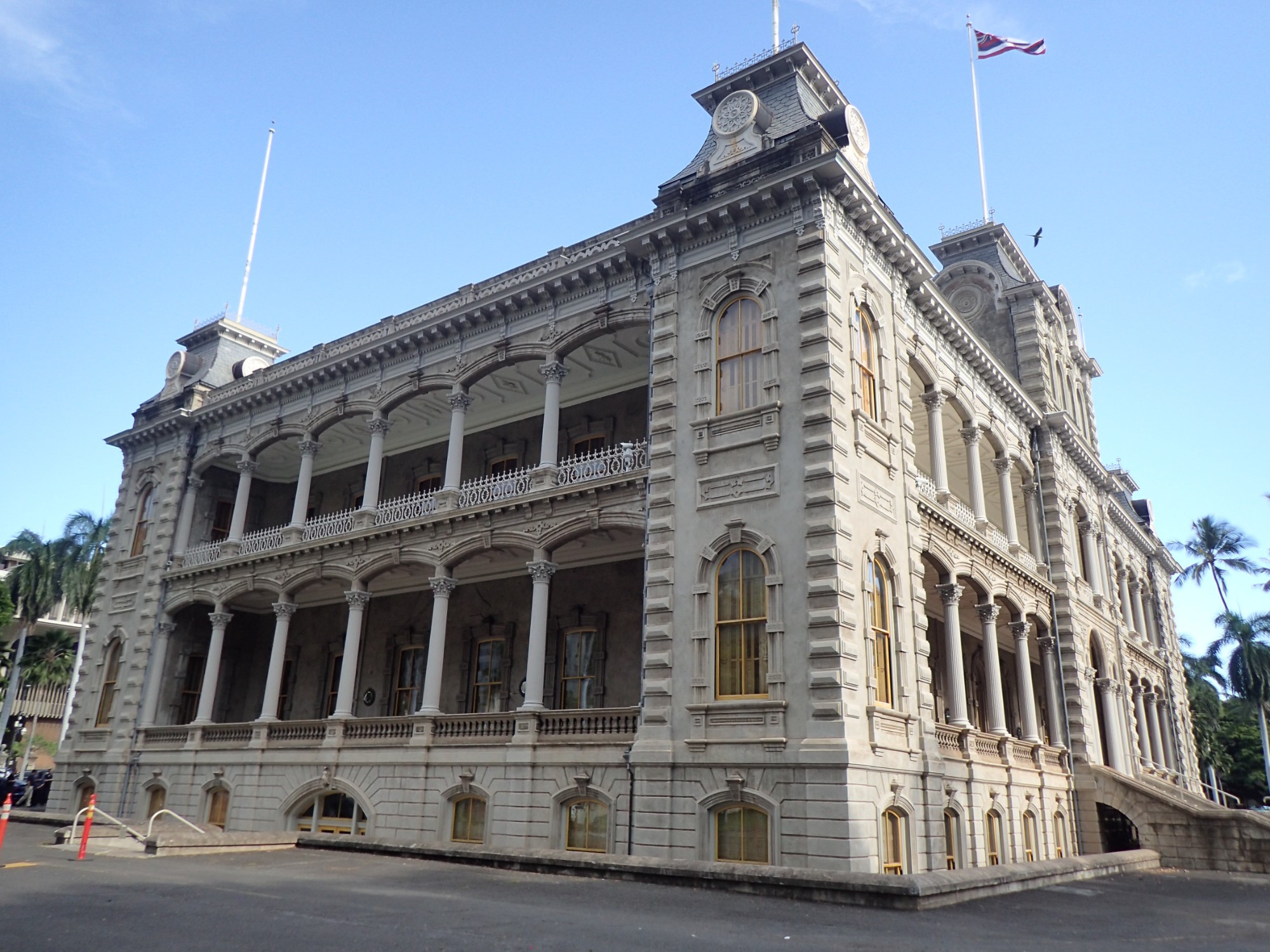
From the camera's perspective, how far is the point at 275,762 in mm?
23875

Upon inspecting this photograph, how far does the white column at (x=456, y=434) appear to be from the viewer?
23.6m

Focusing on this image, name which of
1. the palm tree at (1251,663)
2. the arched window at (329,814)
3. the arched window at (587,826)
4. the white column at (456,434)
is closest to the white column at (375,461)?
the white column at (456,434)

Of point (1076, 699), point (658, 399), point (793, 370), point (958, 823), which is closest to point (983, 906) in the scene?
point (958, 823)

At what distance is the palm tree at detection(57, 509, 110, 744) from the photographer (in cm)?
4769

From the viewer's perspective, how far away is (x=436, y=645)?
874 inches

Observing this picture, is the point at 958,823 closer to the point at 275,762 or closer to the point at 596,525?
the point at 596,525

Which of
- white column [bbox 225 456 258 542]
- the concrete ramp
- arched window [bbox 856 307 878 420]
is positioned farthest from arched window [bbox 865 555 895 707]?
white column [bbox 225 456 258 542]

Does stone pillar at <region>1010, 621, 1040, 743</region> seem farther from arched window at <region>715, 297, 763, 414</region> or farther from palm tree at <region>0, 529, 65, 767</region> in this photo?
palm tree at <region>0, 529, 65, 767</region>

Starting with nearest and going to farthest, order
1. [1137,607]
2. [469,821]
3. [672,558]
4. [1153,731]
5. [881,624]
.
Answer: [881,624] → [672,558] → [469,821] → [1153,731] → [1137,607]

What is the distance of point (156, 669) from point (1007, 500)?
2512cm

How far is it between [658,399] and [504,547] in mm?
5362

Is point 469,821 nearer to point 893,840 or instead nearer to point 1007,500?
point 893,840

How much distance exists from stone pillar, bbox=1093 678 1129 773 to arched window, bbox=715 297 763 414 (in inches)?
695

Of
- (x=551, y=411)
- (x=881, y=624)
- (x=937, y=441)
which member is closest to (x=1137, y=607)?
(x=937, y=441)
